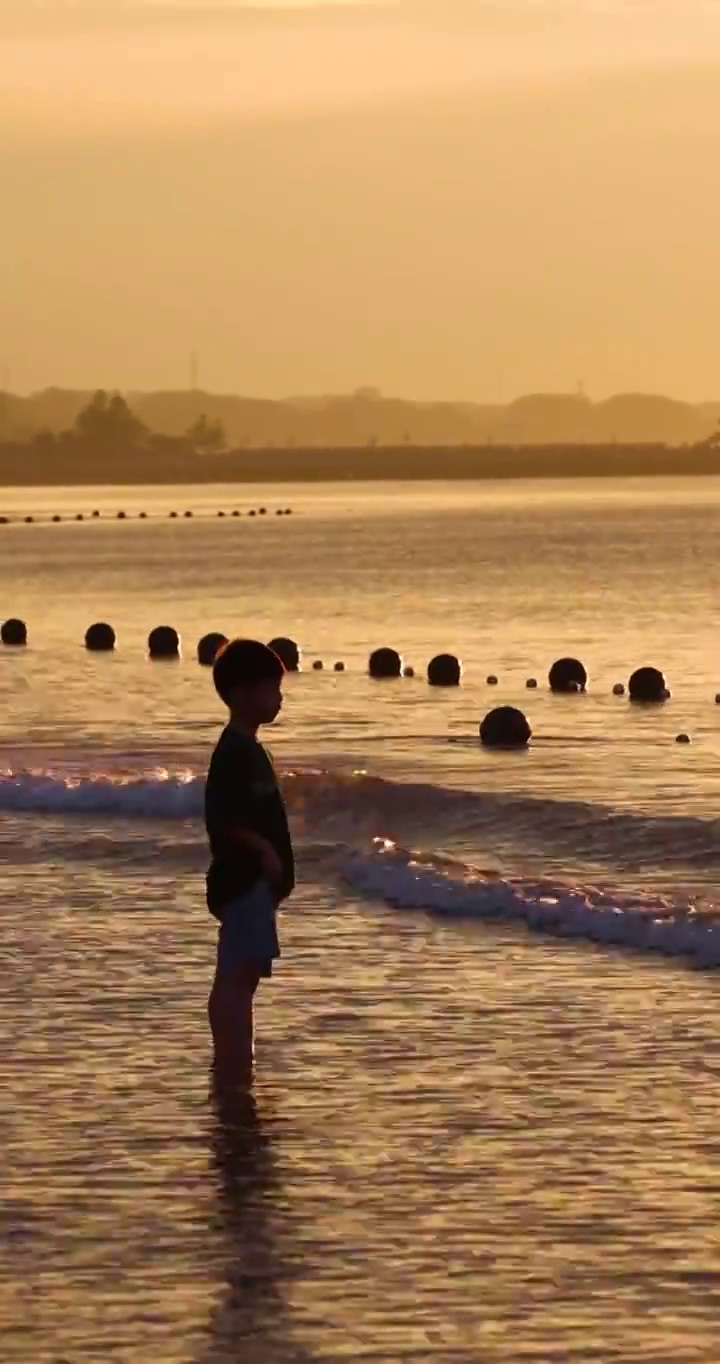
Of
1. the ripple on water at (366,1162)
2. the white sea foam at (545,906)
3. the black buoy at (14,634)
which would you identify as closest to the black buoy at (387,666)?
the black buoy at (14,634)

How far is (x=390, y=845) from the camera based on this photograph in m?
22.5

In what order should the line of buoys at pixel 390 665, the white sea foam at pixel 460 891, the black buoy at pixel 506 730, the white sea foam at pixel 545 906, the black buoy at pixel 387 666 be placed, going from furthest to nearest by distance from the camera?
1. the black buoy at pixel 387 666
2. the line of buoys at pixel 390 665
3. the black buoy at pixel 506 730
4. the white sea foam at pixel 460 891
5. the white sea foam at pixel 545 906

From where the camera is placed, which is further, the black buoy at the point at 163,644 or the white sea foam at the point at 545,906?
the black buoy at the point at 163,644

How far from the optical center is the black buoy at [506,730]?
3406 cm

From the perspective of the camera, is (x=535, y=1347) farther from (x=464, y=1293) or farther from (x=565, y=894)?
(x=565, y=894)

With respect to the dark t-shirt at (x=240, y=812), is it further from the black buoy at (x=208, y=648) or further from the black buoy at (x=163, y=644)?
the black buoy at (x=163, y=644)

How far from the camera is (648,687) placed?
4191 cm

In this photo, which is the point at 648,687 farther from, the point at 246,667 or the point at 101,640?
the point at 246,667

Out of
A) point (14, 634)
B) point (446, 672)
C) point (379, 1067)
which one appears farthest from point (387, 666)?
point (379, 1067)

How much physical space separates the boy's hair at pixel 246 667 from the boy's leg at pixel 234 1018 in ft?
4.24

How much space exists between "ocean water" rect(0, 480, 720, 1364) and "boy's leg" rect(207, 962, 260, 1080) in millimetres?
160

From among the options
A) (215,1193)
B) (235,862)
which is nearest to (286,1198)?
(215,1193)

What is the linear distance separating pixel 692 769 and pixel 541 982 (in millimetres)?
15346

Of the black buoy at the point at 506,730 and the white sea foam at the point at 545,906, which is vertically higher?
the black buoy at the point at 506,730
